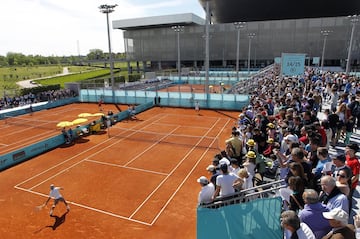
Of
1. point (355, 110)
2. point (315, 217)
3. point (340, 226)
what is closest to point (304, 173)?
point (315, 217)

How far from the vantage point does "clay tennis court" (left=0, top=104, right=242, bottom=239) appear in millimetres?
10117

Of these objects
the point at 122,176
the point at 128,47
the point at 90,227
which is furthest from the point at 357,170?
the point at 128,47

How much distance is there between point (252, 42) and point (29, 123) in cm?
5955

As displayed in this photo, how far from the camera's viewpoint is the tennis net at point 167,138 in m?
19.2

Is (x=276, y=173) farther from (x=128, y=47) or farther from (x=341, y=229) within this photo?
(x=128, y=47)

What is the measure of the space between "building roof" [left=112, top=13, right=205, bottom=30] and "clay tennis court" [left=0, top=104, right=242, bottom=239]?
5735 centimetres

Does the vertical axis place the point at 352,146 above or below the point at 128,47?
below

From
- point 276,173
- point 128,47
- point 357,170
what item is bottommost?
point 276,173

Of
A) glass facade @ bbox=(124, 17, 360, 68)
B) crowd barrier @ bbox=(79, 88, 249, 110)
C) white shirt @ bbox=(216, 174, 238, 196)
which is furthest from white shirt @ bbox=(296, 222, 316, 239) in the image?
glass facade @ bbox=(124, 17, 360, 68)

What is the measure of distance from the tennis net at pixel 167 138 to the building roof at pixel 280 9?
184ft

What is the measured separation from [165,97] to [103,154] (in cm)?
1708

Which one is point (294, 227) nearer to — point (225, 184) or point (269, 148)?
point (225, 184)

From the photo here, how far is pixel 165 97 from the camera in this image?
A: 33688 millimetres

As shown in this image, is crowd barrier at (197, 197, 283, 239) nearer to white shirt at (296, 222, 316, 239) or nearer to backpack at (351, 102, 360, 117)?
white shirt at (296, 222, 316, 239)
